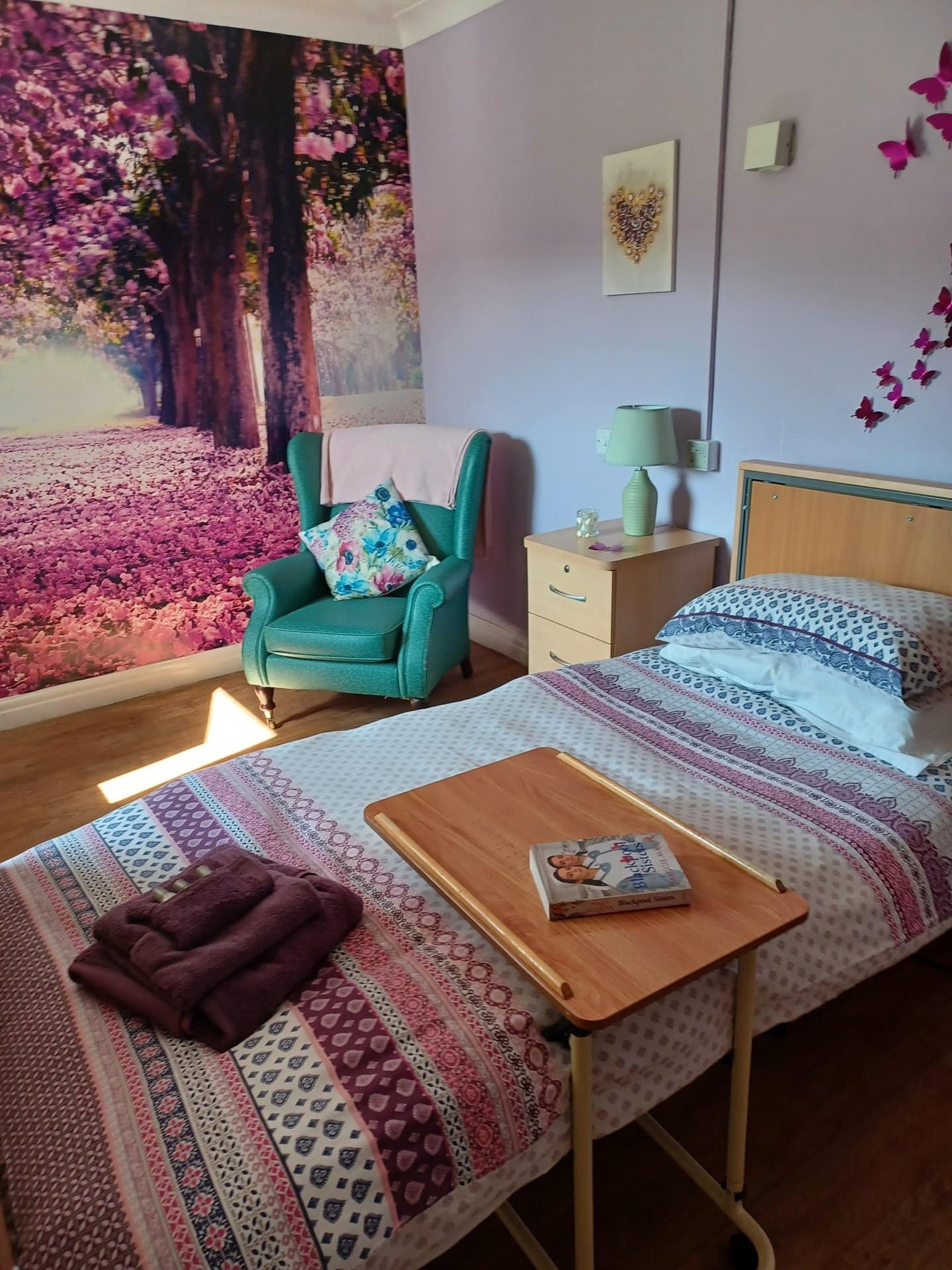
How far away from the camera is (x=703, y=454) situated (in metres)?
2.92

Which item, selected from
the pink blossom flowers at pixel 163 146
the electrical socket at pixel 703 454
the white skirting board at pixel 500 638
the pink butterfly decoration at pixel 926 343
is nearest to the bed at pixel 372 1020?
the pink butterfly decoration at pixel 926 343

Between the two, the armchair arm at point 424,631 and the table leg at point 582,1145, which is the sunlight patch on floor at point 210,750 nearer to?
the armchair arm at point 424,631

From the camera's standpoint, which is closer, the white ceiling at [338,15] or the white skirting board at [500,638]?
the white ceiling at [338,15]

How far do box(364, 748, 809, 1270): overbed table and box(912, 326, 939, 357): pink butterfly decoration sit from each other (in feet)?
4.75

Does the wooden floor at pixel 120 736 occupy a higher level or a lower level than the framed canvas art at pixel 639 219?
lower

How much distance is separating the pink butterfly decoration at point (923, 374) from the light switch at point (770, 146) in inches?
27.6

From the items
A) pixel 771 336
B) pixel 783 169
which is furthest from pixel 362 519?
pixel 783 169

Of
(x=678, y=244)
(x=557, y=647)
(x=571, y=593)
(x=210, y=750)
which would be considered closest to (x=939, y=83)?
(x=678, y=244)

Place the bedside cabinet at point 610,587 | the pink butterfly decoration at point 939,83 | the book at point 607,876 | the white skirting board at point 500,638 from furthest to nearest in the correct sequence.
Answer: the white skirting board at point 500,638 < the bedside cabinet at point 610,587 < the pink butterfly decoration at point 939,83 < the book at point 607,876

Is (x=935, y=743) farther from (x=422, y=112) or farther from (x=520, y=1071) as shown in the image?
(x=422, y=112)

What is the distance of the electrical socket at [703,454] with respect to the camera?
290 centimetres

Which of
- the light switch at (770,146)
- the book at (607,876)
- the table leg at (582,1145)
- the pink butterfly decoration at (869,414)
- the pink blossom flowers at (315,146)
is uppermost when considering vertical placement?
the pink blossom flowers at (315,146)

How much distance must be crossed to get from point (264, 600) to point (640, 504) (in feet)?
4.69

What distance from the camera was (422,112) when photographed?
385 cm
